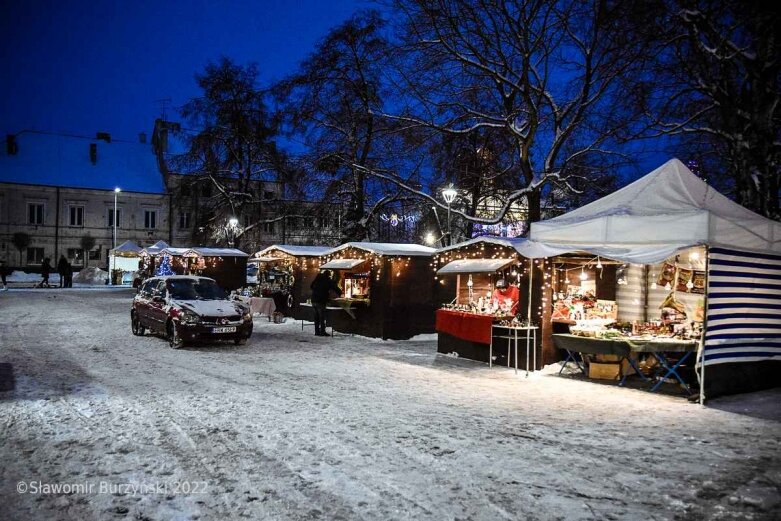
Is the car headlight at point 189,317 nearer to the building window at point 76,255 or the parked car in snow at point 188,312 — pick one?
the parked car in snow at point 188,312

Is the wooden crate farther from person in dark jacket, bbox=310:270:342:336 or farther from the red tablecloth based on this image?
person in dark jacket, bbox=310:270:342:336

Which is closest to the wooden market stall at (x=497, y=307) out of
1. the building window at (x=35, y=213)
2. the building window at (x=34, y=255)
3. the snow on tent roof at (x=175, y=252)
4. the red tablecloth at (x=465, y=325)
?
the red tablecloth at (x=465, y=325)

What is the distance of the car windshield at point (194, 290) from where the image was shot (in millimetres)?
14383

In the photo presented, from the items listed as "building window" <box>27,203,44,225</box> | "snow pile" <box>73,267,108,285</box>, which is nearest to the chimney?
"building window" <box>27,203,44,225</box>

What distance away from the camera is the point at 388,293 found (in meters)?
16.6

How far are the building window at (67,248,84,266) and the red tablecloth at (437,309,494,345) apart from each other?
4489cm

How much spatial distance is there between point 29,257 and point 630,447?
5253cm

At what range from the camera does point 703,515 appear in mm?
4461

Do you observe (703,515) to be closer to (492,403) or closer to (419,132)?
(492,403)

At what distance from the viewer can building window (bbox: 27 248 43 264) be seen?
46.9m

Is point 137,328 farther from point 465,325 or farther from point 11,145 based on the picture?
point 11,145

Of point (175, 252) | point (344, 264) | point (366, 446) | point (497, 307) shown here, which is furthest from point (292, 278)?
point (366, 446)

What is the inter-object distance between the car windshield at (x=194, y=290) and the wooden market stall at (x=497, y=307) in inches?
240

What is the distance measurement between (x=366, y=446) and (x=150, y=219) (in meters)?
50.6
